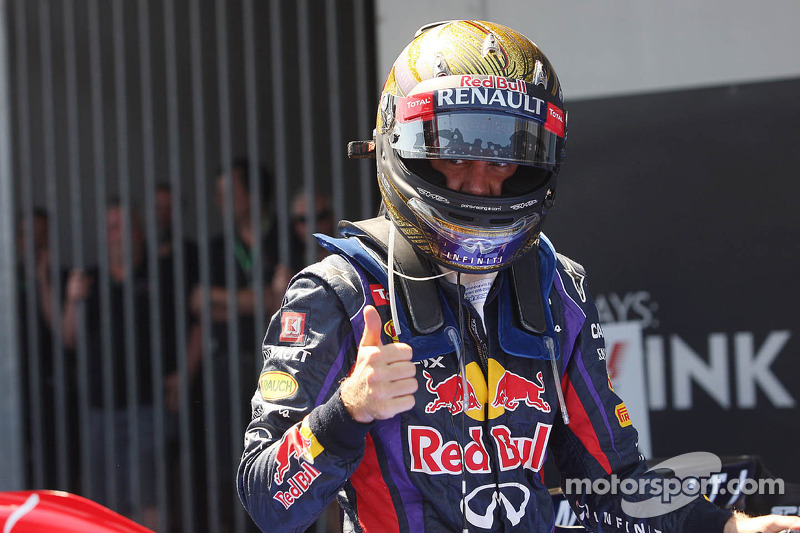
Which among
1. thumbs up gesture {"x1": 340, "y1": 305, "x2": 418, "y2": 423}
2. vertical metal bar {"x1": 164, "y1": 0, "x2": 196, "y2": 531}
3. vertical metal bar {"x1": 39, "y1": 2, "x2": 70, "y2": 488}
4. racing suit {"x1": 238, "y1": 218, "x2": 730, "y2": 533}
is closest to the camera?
thumbs up gesture {"x1": 340, "y1": 305, "x2": 418, "y2": 423}

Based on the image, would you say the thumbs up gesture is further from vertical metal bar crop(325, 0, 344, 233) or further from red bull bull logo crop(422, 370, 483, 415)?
→ vertical metal bar crop(325, 0, 344, 233)

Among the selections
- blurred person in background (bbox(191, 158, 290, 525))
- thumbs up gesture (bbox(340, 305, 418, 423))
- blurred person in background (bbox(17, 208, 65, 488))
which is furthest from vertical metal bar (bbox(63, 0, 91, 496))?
thumbs up gesture (bbox(340, 305, 418, 423))

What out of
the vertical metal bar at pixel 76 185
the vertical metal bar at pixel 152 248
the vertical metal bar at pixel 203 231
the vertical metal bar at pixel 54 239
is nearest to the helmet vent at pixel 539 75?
the vertical metal bar at pixel 203 231

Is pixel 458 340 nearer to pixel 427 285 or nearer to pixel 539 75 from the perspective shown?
pixel 427 285

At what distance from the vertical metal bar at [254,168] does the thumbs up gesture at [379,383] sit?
3.09 meters

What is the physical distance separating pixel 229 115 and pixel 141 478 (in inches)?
76.0

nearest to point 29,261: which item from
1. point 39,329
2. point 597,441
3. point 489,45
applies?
point 39,329

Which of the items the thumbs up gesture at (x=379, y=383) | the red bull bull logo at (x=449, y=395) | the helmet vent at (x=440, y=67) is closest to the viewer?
the thumbs up gesture at (x=379, y=383)

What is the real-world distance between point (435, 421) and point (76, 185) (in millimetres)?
3528

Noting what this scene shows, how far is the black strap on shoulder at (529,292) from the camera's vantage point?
1911 millimetres

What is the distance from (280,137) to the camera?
4.62 meters

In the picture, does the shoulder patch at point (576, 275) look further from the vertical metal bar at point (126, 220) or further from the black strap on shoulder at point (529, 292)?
the vertical metal bar at point (126, 220)

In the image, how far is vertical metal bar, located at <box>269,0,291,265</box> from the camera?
461cm

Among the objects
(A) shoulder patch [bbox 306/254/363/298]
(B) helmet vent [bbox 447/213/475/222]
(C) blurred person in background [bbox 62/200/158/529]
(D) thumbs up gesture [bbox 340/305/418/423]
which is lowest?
(C) blurred person in background [bbox 62/200/158/529]
